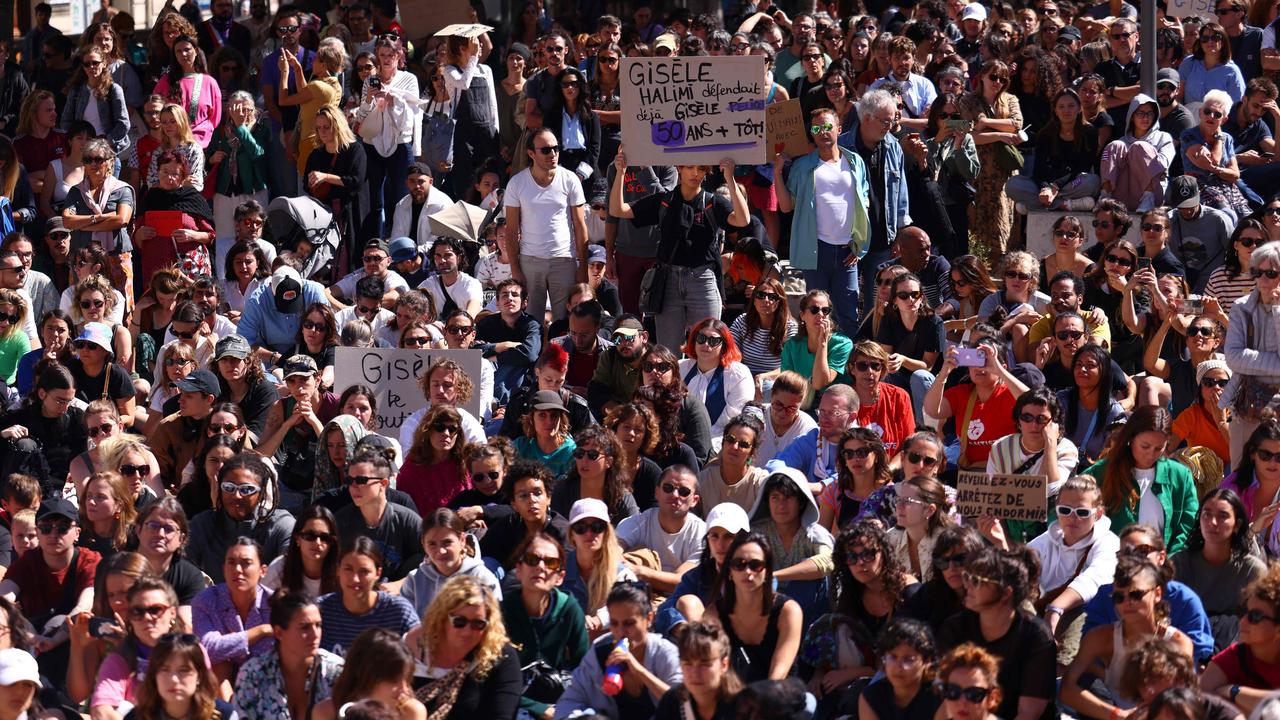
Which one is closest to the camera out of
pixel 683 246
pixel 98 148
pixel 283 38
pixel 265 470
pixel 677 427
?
pixel 265 470

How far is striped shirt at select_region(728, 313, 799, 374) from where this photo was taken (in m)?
12.6

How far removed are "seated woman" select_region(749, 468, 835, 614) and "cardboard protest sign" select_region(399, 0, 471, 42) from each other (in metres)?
9.65

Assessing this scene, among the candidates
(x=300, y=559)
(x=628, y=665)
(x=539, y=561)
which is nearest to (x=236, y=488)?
(x=300, y=559)

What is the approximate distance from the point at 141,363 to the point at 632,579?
5334 millimetres

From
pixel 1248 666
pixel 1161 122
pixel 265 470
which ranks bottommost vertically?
pixel 1248 666

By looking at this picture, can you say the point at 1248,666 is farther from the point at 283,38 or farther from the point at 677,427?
the point at 283,38

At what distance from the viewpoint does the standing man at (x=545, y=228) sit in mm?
14281

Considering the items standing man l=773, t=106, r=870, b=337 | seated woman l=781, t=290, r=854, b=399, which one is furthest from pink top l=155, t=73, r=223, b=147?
seated woman l=781, t=290, r=854, b=399

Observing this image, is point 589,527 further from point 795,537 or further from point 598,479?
point 795,537

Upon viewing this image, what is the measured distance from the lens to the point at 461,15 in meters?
18.9

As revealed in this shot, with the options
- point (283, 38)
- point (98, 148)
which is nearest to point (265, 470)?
point (98, 148)

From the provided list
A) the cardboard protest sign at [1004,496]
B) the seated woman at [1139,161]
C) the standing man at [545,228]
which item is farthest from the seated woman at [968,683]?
the seated woman at [1139,161]

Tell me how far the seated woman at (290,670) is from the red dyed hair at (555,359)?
3.65m

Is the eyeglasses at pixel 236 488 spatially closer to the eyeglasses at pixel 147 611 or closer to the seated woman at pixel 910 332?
the eyeglasses at pixel 147 611
